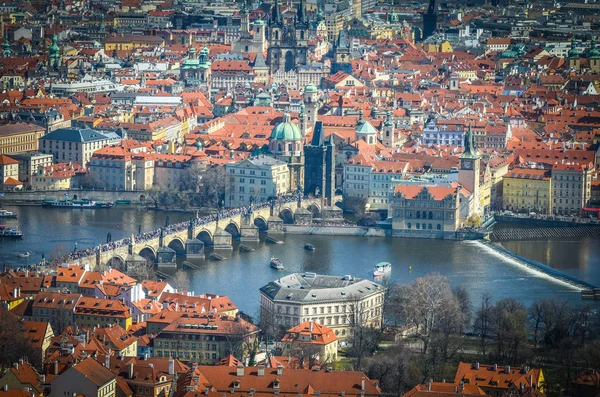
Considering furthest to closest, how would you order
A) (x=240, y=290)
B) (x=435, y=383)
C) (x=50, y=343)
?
(x=240, y=290) → (x=50, y=343) → (x=435, y=383)

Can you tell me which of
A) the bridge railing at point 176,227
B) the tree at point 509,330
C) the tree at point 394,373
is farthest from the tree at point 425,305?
the bridge railing at point 176,227

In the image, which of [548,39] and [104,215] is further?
[548,39]

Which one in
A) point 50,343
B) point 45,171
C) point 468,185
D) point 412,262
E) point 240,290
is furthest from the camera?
point 45,171

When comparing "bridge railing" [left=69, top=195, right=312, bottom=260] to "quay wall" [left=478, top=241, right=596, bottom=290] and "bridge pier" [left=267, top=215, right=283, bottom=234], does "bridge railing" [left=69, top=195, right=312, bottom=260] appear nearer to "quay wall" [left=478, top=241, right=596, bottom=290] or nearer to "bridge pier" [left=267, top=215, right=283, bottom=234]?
"bridge pier" [left=267, top=215, right=283, bottom=234]

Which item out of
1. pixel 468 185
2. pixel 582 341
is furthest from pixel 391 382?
pixel 468 185

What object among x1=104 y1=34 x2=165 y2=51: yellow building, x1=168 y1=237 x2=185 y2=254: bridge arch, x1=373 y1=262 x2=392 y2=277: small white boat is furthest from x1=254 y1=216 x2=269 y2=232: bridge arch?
x1=104 y1=34 x2=165 y2=51: yellow building

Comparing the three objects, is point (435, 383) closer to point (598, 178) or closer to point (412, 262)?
point (412, 262)

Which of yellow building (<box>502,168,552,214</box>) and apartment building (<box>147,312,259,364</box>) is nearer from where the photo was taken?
apartment building (<box>147,312,259,364</box>)
